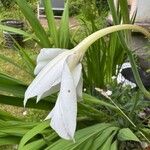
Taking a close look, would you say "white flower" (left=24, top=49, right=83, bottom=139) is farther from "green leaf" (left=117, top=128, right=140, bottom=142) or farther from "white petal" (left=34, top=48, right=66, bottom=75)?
"green leaf" (left=117, top=128, right=140, bottom=142)

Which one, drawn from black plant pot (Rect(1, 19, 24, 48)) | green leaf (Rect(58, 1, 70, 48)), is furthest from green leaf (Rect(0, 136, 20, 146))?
black plant pot (Rect(1, 19, 24, 48))

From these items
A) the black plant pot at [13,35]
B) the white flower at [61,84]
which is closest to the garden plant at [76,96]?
the white flower at [61,84]

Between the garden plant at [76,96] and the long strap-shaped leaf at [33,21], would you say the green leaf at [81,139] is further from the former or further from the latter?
the long strap-shaped leaf at [33,21]

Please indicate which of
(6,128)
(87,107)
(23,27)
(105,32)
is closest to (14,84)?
(6,128)

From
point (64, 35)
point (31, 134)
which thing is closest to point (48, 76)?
point (31, 134)

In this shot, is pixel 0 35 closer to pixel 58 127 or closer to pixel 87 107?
pixel 87 107

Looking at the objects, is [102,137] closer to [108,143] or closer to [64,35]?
[108,143]
